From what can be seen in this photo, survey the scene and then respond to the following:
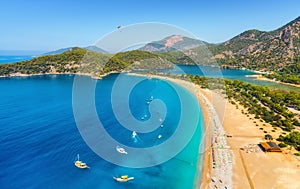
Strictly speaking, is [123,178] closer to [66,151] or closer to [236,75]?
[66,151]

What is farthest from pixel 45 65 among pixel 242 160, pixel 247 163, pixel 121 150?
pixel 247 163

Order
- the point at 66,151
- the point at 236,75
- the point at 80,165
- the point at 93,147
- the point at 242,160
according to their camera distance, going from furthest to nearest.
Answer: the point at 236,75 → the point at 93,147 → the point at 66,151 → the point at 242,160 → the point at 80,165

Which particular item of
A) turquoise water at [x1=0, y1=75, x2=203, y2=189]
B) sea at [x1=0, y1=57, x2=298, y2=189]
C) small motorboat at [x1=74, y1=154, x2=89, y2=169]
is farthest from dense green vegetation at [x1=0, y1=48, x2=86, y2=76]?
small motorboat at [x1=74, y1=154, x2=89, y2=169]

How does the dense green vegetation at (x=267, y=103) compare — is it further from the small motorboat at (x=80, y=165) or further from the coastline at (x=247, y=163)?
the small motorboat at (x=80, y=165)

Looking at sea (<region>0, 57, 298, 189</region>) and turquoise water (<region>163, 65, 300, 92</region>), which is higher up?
turquoise water (<region>163, 65, 300, 92</region>)

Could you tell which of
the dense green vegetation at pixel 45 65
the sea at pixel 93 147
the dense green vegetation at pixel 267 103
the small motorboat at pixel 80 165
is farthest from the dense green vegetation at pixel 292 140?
the dense green vegetation at pixel 45 65

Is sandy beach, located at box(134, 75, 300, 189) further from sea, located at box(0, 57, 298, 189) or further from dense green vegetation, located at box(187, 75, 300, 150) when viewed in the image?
dense green vegetation, located at box(187, 75, 300, 150)
